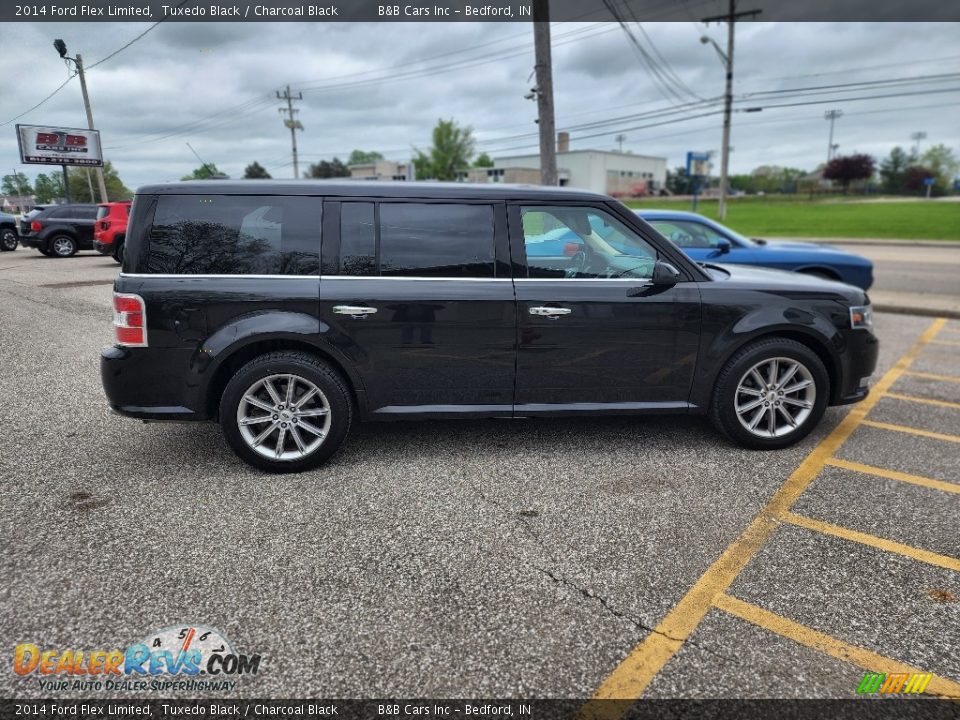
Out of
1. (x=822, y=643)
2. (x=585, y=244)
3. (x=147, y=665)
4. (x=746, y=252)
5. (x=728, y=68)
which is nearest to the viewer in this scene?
(x=147, y=665)

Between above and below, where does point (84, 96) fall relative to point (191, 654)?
above

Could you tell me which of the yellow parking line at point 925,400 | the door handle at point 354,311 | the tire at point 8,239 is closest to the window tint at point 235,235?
the door handle at point 354,311

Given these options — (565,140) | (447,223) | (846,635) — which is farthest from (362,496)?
(565,140)

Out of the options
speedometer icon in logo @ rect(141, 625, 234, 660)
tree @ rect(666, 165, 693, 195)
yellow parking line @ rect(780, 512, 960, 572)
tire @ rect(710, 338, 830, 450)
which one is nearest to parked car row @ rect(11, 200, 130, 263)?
speedometer icon in logo @ rect(141, 625, 234, 660)

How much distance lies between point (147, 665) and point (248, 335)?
6.27 feet

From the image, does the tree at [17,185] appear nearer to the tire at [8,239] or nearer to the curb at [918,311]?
the tire at [8,239]

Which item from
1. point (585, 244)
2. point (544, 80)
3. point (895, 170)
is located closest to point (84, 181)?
point (544, 80)

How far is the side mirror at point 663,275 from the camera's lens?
3887 mm

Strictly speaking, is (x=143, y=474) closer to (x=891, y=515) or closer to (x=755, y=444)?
(x=755, y=444)

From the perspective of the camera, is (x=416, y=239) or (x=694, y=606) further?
(x=416, y=239)

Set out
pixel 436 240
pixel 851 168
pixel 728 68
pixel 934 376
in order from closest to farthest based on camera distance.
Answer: pixel 436 240, pixel 934 376, pixel 728 68, pixel 851 168

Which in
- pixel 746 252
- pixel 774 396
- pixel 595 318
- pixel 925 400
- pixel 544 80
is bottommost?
pixel 925 400

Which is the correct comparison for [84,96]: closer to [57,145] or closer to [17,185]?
[57,145]

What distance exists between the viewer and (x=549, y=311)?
3830 mm
